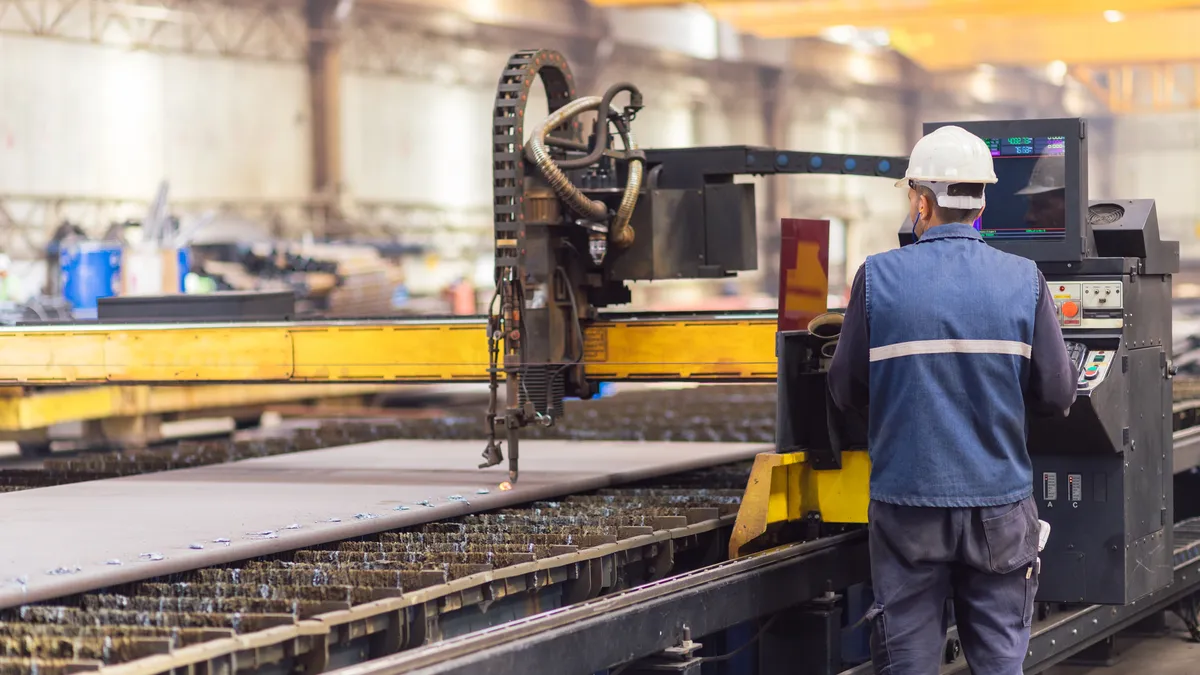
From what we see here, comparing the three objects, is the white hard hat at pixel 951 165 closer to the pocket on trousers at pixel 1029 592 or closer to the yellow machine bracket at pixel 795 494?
the pocket on trousers at pixel 1029 592

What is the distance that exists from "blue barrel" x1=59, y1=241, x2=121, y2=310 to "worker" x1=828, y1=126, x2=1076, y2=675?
26.0 ft

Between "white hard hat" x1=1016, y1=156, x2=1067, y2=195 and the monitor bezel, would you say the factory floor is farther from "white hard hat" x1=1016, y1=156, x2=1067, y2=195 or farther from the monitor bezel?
"white hard hat" x1=1016, y1=156, x2=1067, y2=195

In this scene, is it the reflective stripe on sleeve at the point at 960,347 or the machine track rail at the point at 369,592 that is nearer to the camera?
the machine track rail at the point at 369,592

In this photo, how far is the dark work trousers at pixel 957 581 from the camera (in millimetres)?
3695

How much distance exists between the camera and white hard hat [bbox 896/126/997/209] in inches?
149

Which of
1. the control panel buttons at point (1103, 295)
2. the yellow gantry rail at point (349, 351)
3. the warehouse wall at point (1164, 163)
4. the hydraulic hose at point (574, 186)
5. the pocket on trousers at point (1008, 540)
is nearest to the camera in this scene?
the pocket on trousers at point (1008, 540)

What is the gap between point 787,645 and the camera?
5.09m

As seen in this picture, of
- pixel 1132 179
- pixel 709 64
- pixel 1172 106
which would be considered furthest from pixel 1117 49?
pixel 1132 179

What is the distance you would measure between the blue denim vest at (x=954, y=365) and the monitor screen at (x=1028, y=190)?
103cm

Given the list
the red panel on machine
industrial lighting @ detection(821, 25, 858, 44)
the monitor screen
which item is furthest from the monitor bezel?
industrial lighting @ detection(821, 25, 858, 44)

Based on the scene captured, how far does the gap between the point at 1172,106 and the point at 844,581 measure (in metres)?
29.2

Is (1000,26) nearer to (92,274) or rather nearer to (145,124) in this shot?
(145,124)

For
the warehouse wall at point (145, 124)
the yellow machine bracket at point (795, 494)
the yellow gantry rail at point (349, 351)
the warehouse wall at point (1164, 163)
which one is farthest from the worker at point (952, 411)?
the warehouse wall at point (1164, 163)

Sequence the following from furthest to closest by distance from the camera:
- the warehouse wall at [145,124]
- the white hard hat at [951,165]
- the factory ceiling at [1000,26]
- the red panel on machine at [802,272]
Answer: the factory ceiling at [1000,26] → the warehouse wall at [145,124] → the red panel on machine at [802,272] → the white hard hat at [951,165]
